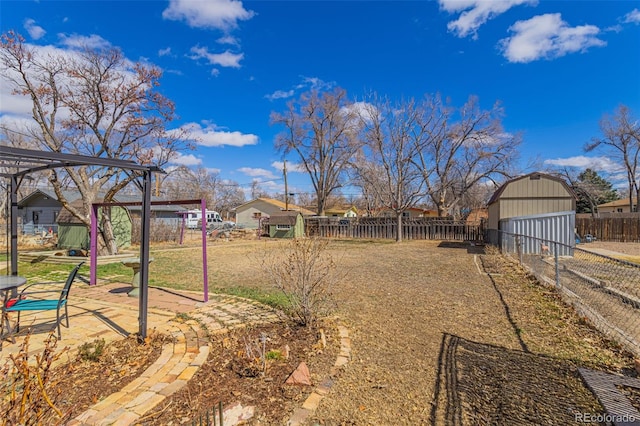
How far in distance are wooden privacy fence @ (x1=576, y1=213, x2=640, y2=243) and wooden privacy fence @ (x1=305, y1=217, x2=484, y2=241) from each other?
23.0 ft

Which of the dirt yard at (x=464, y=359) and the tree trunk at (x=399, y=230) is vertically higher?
the tree trunk at (x=399, y=230)

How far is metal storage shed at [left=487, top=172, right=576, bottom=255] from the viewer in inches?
400

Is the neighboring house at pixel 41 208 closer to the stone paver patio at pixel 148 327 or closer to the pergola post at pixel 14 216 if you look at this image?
the stone paver patio at pixel 148 327

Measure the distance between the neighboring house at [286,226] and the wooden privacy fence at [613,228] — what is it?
1794cm

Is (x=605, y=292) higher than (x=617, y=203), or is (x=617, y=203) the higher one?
(x=617, y=203)

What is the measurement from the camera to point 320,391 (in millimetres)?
2627

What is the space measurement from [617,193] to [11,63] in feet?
193

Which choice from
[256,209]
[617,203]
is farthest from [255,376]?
[617,203]

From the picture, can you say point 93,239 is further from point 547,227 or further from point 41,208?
point 41,208

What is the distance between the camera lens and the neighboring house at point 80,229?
12859mm

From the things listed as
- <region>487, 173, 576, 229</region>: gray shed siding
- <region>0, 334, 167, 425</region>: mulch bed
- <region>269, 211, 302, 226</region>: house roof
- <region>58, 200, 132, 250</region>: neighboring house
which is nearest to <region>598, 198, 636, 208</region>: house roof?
<region>487, 173, 576, 229</region>: gray shed siding

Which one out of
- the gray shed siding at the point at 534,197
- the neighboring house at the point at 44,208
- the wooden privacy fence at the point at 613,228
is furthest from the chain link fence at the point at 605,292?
the neighboring house at the point at 44,208

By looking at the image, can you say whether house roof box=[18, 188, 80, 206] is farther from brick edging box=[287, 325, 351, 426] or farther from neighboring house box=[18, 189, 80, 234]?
brick edging box=[287, 325, 351, 426]

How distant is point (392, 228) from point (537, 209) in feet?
32.4
